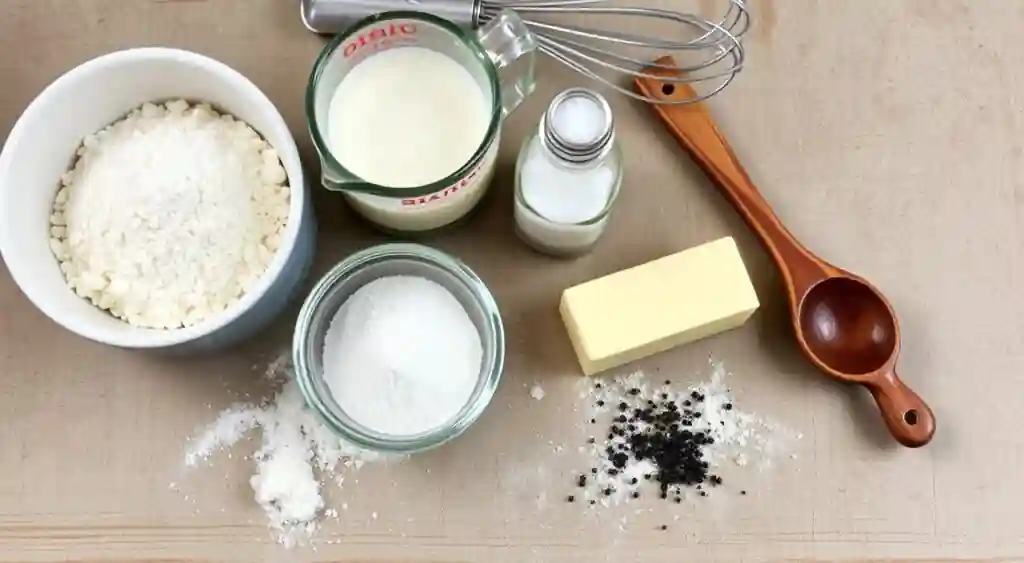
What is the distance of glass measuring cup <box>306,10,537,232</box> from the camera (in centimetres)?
69

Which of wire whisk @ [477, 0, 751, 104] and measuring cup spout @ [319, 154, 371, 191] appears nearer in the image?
measuring cup spout @ [319, 154, 371, 191]

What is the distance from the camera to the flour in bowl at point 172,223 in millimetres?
723

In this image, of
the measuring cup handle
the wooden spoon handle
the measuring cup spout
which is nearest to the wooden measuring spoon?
the wooden spoon handle

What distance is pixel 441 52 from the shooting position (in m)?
0.75

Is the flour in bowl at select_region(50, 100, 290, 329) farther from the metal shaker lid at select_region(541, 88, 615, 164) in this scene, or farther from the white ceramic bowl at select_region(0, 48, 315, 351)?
the metal shaker lid at select_region(541, 88, 615, 164)

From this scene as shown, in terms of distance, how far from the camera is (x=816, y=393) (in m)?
0.82

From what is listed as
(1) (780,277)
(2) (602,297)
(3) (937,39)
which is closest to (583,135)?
(2) (602,297)

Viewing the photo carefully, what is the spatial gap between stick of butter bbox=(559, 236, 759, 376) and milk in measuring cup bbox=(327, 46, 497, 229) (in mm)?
121

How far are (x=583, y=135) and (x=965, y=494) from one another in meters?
0.44

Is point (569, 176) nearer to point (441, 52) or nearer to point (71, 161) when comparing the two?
point (441, 52)

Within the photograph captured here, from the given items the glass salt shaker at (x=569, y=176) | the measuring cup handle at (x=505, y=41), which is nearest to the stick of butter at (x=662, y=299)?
the glass salt shaker at (x=569, y=176)

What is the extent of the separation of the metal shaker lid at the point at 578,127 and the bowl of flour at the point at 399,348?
133mm

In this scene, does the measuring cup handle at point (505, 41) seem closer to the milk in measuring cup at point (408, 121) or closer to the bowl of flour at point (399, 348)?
the milk in measuring cup at point (408, 121)

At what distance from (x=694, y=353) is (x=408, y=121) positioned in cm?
29
